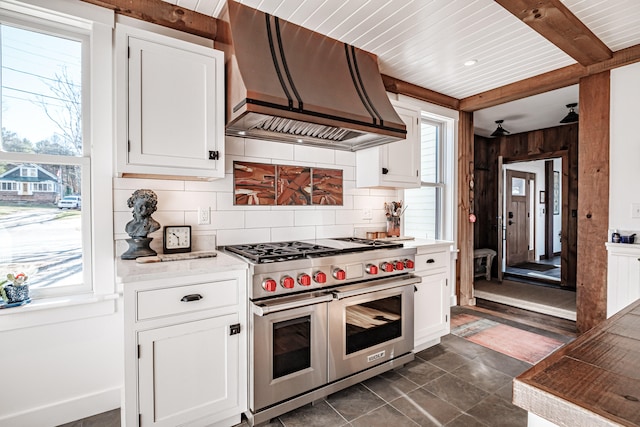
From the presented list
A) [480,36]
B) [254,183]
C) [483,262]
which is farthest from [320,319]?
[483,262]

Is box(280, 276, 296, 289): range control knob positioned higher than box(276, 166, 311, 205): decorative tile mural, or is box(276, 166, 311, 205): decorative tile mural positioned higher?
box(276, 166, 311, 205): decorative tile mural

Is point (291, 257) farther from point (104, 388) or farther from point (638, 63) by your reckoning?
point (638, 63)

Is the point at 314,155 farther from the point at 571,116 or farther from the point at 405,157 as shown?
the point at 571,116

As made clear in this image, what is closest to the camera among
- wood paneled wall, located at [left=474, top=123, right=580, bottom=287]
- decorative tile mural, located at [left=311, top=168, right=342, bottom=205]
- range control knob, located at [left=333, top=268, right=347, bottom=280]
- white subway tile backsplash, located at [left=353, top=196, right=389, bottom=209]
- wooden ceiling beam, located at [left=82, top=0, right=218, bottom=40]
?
wooden ceiling beam, located at [left=82, top=0, right=218, bottom=40]

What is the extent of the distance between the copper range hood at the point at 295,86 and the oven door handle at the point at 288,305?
1.08 metres

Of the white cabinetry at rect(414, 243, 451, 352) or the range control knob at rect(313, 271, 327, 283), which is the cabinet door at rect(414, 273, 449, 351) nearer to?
the white cabinetry at rect(414, 243, 451, 352)

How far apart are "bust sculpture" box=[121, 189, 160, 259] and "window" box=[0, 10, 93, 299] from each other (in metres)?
0.30

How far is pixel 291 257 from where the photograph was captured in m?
1.99

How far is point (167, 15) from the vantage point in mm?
2143

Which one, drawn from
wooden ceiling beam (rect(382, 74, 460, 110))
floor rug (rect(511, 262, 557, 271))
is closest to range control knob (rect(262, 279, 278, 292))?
wooden ceiling beam (rect(382, 74, 460, 110))

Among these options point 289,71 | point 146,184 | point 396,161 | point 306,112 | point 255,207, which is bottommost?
point 255,207

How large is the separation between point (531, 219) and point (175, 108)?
25.2ft

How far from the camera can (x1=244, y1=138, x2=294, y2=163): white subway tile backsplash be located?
8.37 ft

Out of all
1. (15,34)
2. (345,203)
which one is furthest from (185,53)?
(345,203)
